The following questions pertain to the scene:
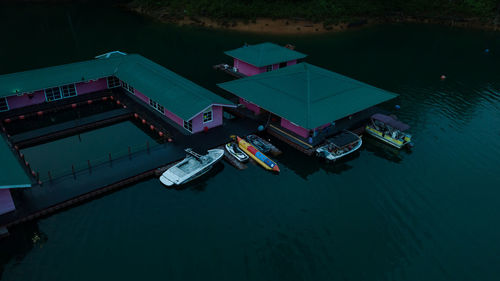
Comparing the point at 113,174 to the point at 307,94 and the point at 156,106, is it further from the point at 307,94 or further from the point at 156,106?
the point at 307,94

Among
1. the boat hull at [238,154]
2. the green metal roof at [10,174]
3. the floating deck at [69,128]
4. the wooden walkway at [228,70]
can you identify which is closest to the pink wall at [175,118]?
the floating deck at [69,128]

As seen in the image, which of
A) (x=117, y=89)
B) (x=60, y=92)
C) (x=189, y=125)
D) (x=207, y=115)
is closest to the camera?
(x=189, y=125)

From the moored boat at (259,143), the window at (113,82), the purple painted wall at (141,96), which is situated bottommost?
the moored boat at (259,143)

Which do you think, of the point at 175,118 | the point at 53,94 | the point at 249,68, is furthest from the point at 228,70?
the point at 53,94

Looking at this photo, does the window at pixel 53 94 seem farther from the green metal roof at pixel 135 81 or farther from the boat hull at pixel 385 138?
the boat hull at pixel 385 138

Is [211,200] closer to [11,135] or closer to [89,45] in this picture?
[11,135]

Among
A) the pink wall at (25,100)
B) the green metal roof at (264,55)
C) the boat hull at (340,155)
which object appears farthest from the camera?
the green metal roof at (264,55)

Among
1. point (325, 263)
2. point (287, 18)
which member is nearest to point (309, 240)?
point (325, 263)
